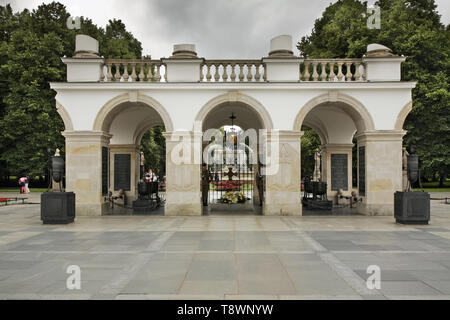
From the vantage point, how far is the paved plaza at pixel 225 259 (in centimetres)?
498

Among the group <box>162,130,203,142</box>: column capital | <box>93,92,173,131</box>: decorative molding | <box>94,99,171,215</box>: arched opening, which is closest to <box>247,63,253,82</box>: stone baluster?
<box>162,130,203,142</box>: column capital

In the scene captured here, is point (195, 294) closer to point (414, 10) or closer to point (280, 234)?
point (280, 234)

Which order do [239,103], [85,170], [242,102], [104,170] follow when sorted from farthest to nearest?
[104,170] < [239,103] < [242,102] < [85,170]

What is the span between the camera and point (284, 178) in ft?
44.5

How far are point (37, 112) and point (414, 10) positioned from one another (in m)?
32.2

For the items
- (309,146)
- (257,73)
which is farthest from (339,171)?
(309,146)

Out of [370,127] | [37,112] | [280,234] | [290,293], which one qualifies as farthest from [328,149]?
[37,112]

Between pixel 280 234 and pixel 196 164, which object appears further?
pixel 196 164

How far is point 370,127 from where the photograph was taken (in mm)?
13641

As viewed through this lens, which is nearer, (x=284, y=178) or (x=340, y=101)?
(x=284, y=178)

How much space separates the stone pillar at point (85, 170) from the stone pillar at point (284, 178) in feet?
22.1

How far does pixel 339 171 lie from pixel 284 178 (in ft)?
17.5

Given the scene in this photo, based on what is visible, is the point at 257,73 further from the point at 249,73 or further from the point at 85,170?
the point at 85,170

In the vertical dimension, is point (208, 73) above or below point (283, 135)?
above
